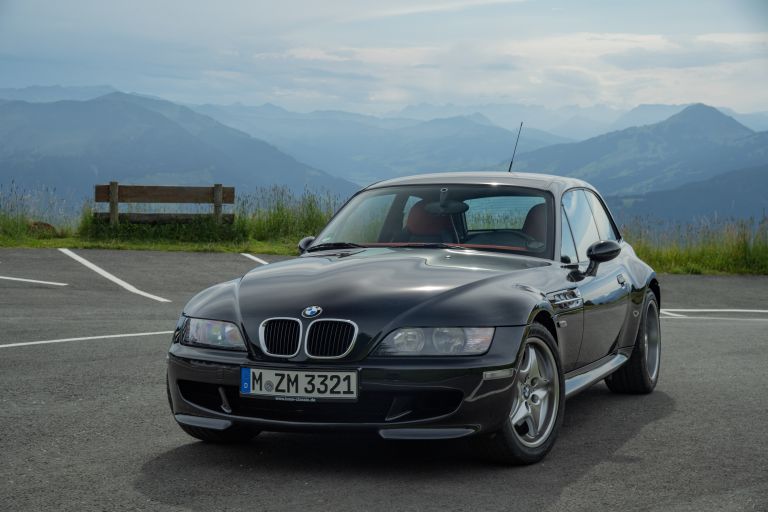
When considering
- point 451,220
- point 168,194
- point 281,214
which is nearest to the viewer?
point 451,220

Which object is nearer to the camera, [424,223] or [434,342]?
[434,342]

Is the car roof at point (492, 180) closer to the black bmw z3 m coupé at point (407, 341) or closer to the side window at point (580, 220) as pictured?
the side window at point (580, 220)

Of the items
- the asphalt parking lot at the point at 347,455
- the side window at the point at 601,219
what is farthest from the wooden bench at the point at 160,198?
the side window at the point at 601,219

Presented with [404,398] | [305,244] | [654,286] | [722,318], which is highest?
[305,244]

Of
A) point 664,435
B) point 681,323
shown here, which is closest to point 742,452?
point 664,435

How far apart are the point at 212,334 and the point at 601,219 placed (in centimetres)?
360

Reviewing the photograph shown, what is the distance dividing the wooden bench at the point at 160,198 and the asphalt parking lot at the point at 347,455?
49.7ft

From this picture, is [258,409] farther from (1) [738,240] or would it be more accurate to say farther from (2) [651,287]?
(1) [738,240]

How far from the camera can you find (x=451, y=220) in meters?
6.52

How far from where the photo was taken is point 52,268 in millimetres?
19469

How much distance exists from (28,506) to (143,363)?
4.39 m

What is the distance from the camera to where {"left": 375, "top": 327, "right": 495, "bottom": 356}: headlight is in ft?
15.8

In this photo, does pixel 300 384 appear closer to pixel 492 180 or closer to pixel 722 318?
pixel 492 180

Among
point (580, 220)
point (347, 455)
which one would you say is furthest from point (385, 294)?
point (580, 220)
